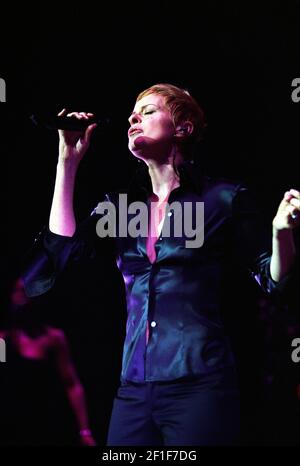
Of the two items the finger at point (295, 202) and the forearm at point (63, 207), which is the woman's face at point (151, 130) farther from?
the finger at point (295, 202)

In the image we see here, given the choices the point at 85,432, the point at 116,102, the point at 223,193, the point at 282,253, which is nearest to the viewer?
the point at 282,253

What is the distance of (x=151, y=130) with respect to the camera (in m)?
1.89

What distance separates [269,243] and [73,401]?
1.45 meters

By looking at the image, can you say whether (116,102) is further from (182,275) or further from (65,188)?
(182,275)

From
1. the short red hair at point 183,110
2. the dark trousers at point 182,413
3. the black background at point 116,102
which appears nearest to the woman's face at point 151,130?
the short red hair at point 183,110

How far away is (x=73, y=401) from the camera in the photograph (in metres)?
2.77

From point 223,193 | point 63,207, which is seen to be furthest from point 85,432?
point 223,193

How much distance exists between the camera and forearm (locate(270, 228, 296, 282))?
5.10ft

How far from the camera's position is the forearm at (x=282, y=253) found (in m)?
1.56

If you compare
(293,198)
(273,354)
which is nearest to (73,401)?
(273,354)

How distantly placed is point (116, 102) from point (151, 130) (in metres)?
0.99

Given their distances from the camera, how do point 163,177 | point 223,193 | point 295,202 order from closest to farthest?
point 295,202, point 223,193, point 163,177

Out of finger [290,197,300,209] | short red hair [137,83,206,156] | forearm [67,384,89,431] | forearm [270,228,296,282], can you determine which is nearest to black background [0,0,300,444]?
forearm [67,384,89,431]

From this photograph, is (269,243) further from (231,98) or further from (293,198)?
(231,98)
